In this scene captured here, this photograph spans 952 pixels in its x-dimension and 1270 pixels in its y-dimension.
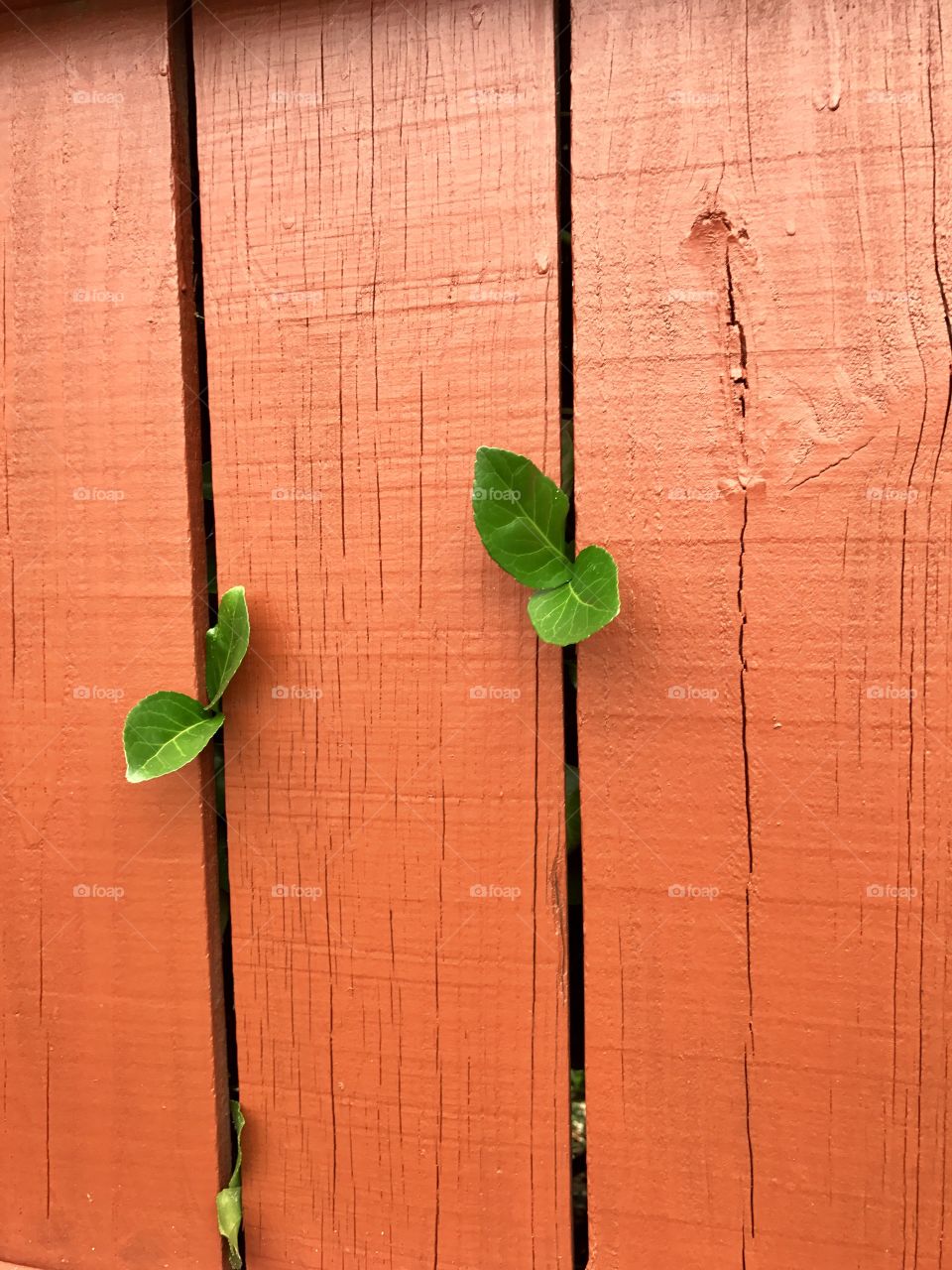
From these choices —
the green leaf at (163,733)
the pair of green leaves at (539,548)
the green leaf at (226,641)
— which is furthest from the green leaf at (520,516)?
the green leaf at (163,733)

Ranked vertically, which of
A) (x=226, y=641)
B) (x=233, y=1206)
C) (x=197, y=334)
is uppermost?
(x=197, y=334)

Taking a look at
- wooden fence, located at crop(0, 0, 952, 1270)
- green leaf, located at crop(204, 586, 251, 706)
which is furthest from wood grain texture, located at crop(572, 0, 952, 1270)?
green leaf, located at crop(204, 586, 251, 706)

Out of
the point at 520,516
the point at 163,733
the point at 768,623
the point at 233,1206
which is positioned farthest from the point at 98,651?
the point at 768,623

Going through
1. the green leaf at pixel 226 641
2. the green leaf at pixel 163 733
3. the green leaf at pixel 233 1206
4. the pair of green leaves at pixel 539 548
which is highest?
the pair of green leaves at pixel 539 548

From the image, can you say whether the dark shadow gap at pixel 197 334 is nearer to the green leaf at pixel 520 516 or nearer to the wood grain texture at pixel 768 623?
the green leaf at pixel 520 516

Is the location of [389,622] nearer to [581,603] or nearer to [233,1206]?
[581,603]

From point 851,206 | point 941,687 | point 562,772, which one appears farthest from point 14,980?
point 851,206
